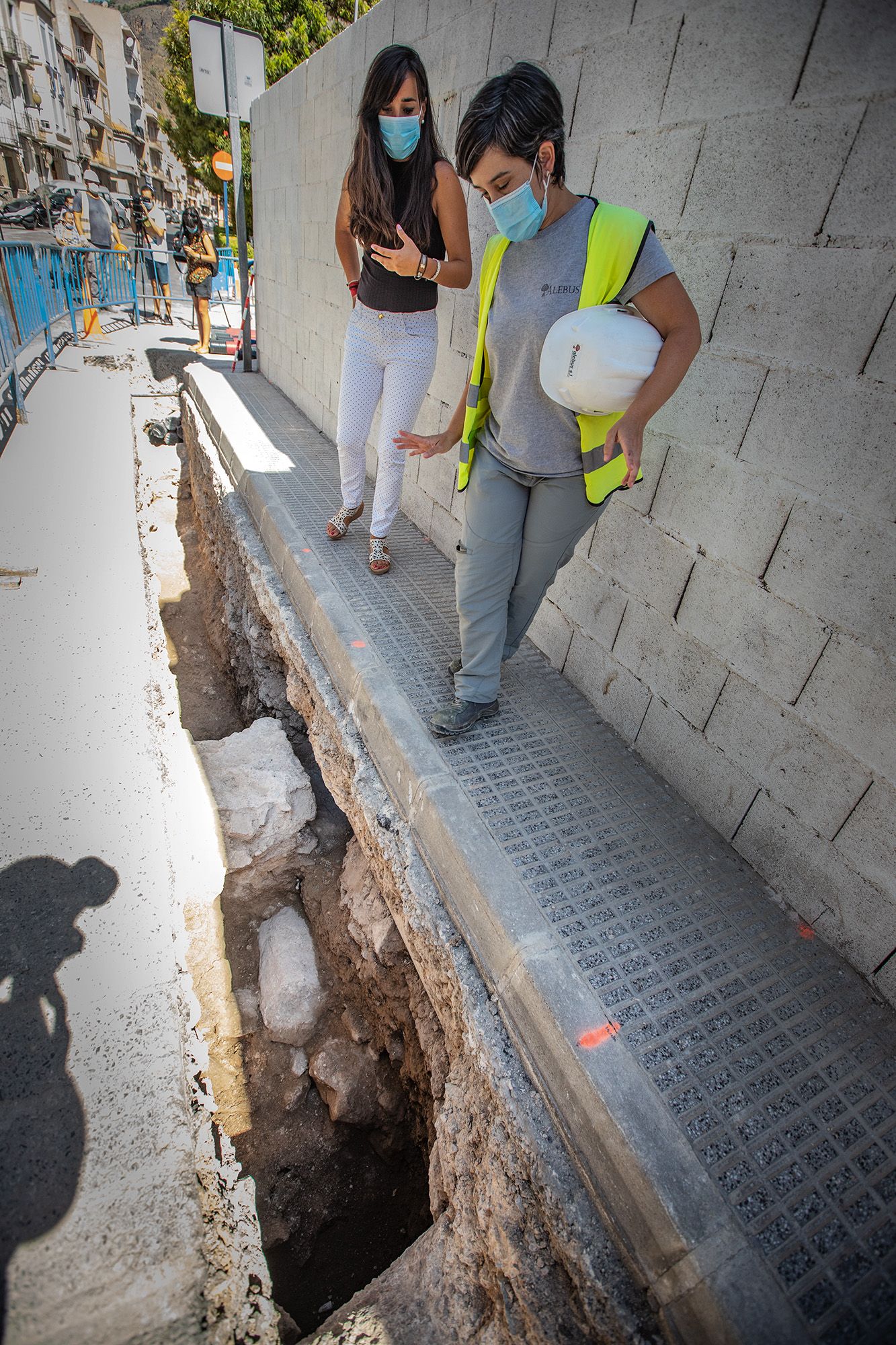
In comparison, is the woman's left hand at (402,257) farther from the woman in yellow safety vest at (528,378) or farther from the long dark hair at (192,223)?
the long dark hair at (192,223)

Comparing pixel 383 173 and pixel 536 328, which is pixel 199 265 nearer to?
pixel 383 173

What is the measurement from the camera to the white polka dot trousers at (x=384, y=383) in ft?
10.3

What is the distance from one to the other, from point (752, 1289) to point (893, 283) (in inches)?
87.2

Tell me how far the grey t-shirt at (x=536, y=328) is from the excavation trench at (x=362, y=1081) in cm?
136

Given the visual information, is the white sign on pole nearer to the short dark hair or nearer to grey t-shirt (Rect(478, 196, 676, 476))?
the short dark hair

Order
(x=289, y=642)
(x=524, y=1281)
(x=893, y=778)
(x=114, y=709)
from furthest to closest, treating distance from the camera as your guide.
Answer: (x=289, y=642)
(x=114, y=709)
(x=893, y=778)
(x=524, y=1281)

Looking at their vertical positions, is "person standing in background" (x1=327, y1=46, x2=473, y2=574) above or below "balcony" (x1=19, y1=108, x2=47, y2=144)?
below

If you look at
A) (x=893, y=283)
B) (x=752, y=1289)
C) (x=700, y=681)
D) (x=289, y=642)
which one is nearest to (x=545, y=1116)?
(x=752, y=1289)

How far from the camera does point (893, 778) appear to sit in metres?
1.70

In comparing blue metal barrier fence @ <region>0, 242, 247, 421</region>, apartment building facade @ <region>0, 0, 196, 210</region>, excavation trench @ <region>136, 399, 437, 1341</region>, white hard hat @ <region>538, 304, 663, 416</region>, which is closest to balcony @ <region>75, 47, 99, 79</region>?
apartment building facade @ <region>0, 0, 196, 210</region>

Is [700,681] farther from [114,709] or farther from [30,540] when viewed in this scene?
[30,540]

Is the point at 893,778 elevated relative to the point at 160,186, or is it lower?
lower

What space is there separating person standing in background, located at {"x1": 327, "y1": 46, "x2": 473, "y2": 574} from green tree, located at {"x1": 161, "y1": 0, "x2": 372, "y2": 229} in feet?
46.6

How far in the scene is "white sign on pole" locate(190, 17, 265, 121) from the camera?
23.8ft
